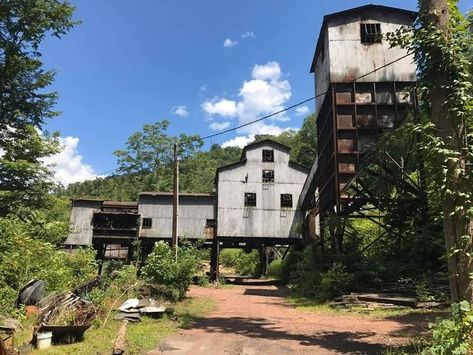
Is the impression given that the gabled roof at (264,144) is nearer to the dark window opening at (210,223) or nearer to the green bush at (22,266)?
the dark window opening at (210,223)

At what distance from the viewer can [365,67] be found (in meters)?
21.1

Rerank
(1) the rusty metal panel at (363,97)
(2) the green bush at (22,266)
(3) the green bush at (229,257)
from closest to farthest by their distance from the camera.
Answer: (2) the green bush at (22,266), (1) the rusty metal panel at (363,97), (3) the green bush at (229,257)

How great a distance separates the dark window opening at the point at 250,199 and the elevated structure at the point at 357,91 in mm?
10340

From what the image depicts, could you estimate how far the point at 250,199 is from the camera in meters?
32.8

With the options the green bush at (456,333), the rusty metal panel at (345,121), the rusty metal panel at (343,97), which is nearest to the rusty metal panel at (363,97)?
the rusty metal panel at (343,97)

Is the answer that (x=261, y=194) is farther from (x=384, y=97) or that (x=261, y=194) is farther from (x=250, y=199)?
(x=384, y=97)

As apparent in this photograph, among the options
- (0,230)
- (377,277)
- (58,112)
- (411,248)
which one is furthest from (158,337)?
(58,112)

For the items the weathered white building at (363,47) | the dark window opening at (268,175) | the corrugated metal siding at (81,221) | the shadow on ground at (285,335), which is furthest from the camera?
the corrugated metal siding at (81,221)

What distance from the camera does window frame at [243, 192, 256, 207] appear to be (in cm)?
3262

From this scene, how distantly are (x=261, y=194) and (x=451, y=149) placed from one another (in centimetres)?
2531

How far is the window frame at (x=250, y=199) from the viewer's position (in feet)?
107

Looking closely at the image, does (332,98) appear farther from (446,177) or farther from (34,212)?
(34,212)

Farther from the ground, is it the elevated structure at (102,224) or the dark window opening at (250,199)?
the dark window opening at (250,199)

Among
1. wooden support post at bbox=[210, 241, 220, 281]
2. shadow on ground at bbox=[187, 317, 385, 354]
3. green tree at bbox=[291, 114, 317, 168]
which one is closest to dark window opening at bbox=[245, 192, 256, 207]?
wooden support post at bbox=[210, 241, 220, 281]
